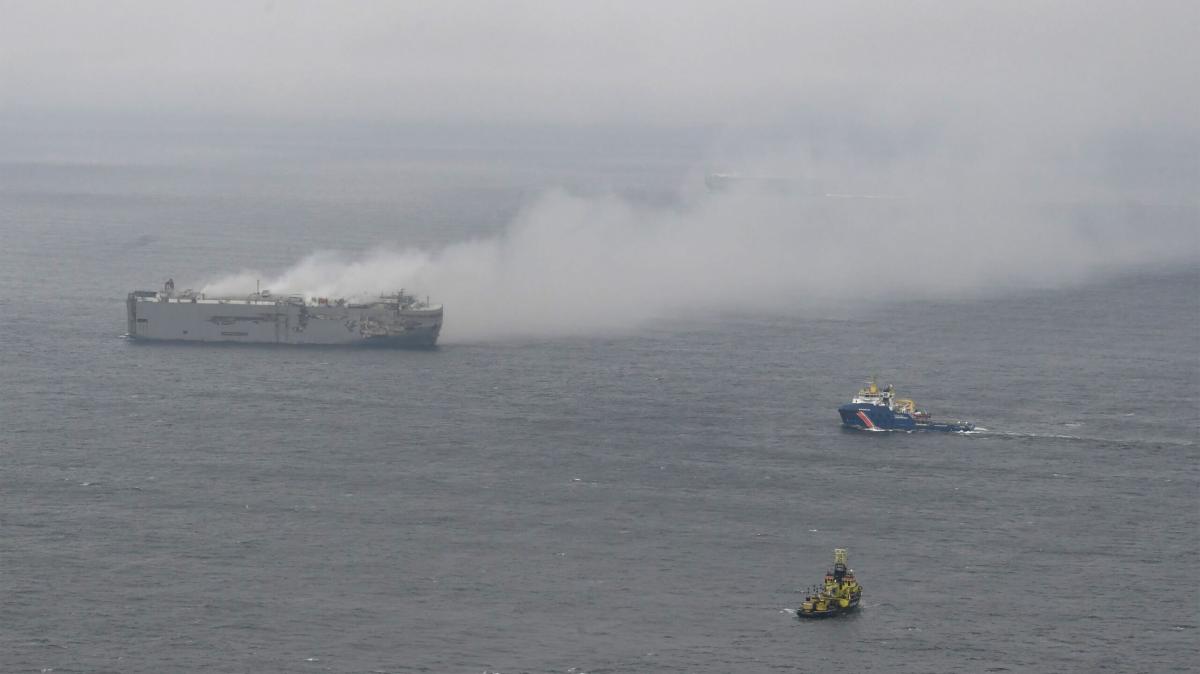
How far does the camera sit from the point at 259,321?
16800cm

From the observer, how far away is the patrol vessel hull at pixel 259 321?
167000 mm

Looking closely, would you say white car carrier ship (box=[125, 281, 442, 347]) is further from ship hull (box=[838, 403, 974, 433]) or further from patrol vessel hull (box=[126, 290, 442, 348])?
ship hull (box=[838, 403, 974, 433])

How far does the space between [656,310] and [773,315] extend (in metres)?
14.7

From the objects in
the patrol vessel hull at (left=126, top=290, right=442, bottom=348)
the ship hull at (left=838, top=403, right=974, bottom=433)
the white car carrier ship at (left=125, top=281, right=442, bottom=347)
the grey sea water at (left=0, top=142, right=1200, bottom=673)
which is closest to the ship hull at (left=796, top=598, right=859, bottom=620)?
the grey sea water at (left=0, top=142, right=1200, bottom=673)

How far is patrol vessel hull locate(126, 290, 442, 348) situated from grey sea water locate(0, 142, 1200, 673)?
3.43 m

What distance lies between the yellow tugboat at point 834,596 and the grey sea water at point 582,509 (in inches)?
42.0

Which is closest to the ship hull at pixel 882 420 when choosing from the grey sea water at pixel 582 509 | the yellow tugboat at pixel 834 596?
the grey sea water at pixel 582 509

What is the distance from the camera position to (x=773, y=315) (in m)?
187

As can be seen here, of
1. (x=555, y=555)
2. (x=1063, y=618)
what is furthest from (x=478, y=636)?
(x=1063, y=618)

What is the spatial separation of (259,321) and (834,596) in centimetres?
9637

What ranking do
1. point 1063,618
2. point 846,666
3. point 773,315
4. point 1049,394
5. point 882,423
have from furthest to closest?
point 773,315
point 1049,394
point 882,423
point 1063,618
point 846,666

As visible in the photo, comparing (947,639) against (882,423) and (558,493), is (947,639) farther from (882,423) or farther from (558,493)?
(882,423)

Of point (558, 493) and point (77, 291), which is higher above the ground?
point (77, 291)

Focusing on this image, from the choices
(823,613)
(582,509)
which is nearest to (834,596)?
(823,613)
